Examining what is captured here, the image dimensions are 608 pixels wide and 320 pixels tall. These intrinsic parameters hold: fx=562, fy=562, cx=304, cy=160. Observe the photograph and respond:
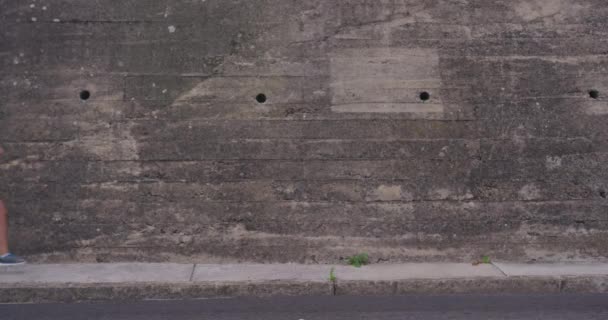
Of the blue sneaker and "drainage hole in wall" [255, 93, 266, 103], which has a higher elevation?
"drainage hole in wall" [255, 93, 266, 103]

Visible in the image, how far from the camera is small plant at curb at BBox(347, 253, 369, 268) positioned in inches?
235

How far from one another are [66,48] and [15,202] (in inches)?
67.9

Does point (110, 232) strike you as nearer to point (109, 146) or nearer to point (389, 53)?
point (109, 146)

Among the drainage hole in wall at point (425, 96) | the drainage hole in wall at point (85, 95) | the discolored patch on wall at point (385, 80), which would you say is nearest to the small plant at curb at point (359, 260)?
the discolored patch on wall at point (385, 80)

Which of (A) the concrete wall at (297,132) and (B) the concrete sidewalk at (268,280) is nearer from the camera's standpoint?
(B) the concrete sidewalk at (268,280)

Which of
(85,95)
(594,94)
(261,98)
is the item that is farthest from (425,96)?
(85,95)

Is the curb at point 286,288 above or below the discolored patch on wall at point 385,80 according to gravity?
below

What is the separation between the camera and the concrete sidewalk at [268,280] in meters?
5.15

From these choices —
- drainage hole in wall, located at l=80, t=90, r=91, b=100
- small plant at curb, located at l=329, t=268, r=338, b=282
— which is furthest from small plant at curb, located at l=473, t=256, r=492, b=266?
drainage hole in wall, located at l=80, t=90, r=91, b=100

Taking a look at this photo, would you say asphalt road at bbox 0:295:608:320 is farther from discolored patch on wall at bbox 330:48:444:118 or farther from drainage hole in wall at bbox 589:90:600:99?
drainage hole in wall at bbox 589:90:600:99

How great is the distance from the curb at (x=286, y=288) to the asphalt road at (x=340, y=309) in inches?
5.4

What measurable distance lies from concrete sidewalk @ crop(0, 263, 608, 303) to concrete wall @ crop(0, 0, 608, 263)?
10.7 inches

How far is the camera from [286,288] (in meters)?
5.29

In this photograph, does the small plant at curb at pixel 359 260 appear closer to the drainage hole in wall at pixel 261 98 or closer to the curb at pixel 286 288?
the curb at pixel 286 288
